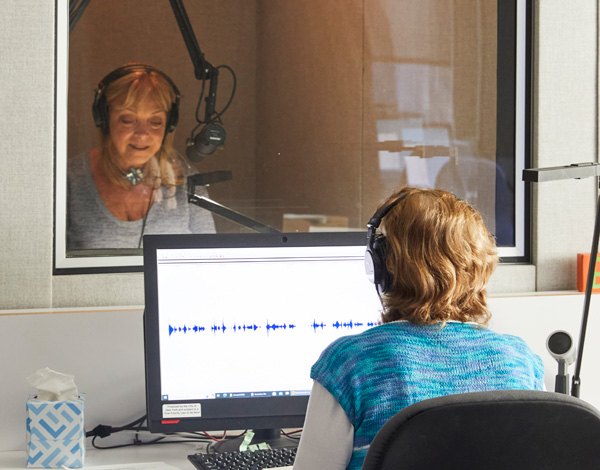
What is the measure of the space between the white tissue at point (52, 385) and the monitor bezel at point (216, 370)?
163 millimetres

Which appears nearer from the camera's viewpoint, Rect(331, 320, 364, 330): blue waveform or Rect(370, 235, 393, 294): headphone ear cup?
Rect(370, 235, 393, 294): headphone ear cup

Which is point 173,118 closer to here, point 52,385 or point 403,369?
point 52,385

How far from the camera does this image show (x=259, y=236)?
1498mm

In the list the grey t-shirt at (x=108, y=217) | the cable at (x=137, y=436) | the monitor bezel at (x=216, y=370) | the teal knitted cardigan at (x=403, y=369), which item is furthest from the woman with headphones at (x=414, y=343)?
the grey t-shirt at (x=108, y=217)

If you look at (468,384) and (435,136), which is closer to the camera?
(468,384)

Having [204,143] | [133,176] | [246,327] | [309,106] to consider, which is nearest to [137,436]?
[246,327]

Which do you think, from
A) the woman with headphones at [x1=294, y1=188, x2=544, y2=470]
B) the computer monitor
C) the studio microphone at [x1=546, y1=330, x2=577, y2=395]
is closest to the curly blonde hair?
the woman with headphones at [x1=294, y1=188, x2=544, y2=470]

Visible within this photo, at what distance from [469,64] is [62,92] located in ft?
3.91

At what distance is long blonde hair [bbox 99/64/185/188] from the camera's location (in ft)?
6.03

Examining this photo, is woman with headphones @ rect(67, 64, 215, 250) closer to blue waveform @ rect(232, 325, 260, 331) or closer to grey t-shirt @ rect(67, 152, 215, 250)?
grey t-shirt @ rect(67, 152, 215, 250)

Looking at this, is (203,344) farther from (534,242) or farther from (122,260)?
(534,242)

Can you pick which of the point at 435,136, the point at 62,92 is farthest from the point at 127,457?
the point at 435,136

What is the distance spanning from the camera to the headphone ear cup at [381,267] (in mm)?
1109

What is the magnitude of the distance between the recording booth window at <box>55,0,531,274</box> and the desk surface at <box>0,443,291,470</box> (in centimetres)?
44
